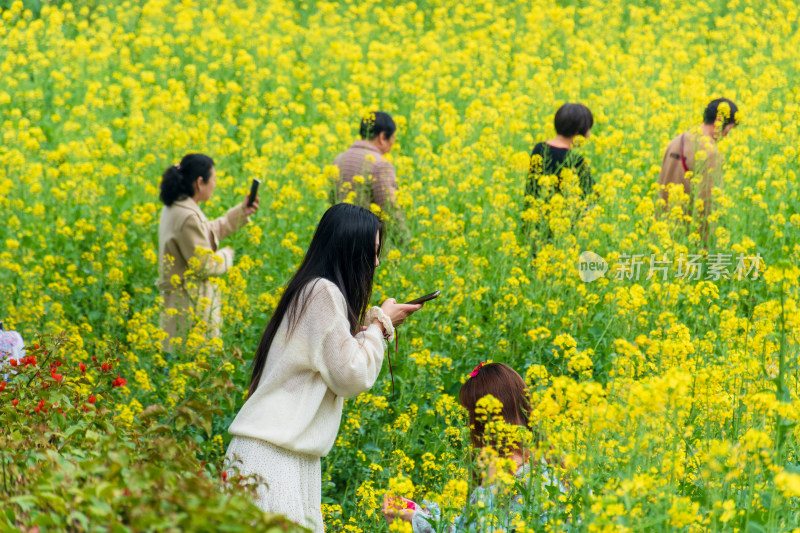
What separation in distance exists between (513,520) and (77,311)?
4.72 metres

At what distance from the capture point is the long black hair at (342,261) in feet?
10.1

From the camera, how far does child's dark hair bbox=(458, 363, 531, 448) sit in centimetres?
318

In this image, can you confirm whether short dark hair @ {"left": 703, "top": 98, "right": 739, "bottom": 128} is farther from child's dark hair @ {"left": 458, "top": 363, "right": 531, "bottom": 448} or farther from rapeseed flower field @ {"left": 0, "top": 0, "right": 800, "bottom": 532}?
child's dark hair @ {"left": 458, "top": 363, "right": 531, "bottom": 448}

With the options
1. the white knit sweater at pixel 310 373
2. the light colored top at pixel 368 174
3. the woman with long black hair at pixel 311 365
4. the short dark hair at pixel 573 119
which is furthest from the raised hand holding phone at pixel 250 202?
the white knit sweater at pixel 310 373

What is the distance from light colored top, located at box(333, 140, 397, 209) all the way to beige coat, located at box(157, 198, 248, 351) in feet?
3.92

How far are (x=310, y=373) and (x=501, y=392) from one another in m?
0.69

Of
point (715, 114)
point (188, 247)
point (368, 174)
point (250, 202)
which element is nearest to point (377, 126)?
point (368, 174)

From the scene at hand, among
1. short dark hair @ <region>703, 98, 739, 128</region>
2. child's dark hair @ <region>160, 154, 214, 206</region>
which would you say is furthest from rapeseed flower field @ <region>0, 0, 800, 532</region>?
child's dark hair @ <region>160, 154, 214, 206</region>

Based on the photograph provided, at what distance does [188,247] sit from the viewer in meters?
5.45

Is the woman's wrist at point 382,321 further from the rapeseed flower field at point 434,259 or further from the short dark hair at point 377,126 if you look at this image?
the short dark hair at point 377,126

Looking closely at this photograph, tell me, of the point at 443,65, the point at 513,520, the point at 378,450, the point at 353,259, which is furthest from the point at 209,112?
the point at 513,520

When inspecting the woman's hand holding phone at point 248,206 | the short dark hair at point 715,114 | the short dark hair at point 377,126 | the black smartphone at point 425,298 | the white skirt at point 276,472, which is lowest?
the white skirt at point 276,472

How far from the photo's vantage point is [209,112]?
10219 mm

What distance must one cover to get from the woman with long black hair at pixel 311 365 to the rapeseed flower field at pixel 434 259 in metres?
0.20
